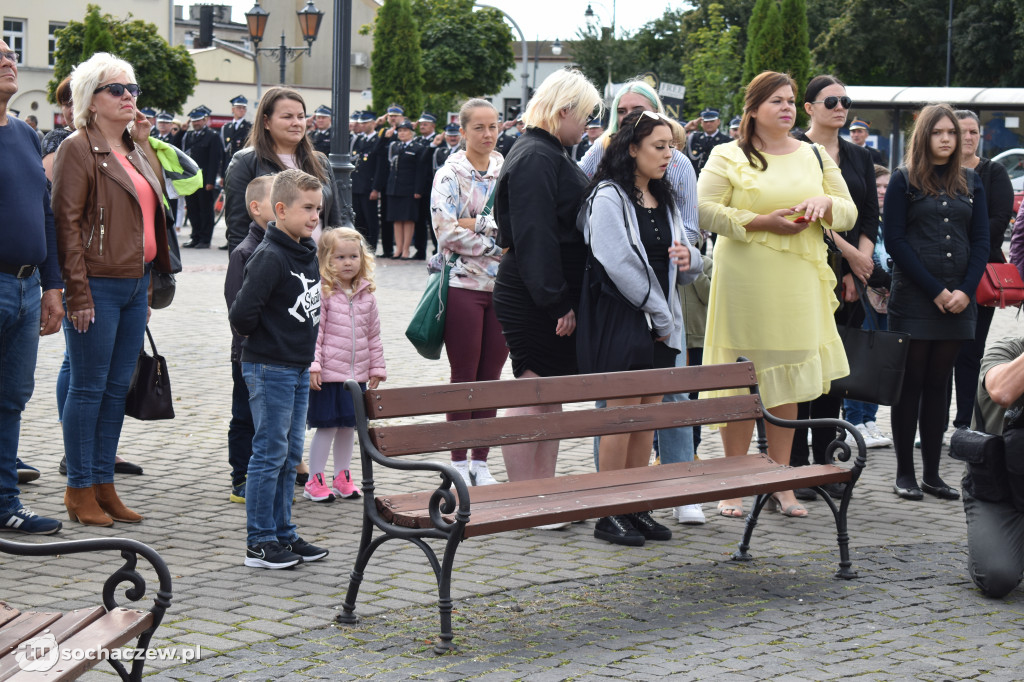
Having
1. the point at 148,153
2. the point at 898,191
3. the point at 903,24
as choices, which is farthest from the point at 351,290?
the point at 903,24

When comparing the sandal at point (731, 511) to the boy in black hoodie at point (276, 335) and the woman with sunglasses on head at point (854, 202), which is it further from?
the boy in black hoodie at point (276, 335)

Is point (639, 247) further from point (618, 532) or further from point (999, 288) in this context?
point (999, 288)

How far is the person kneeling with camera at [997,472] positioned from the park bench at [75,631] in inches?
133

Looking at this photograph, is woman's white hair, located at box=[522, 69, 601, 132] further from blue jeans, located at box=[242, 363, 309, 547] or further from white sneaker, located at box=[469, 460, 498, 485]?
white sneaker, located at box=[469, 460, 498, 485]

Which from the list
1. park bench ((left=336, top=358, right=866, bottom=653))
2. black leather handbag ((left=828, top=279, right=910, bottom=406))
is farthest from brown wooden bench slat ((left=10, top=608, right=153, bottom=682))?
black leather handbag ((left=828, top=279, right=910, bottom=406))

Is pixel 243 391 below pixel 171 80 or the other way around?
below

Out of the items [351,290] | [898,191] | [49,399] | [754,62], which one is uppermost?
[754,62]

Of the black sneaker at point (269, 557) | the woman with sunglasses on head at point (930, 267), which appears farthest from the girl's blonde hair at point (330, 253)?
the woman with sunglasses on head at point (930, 267)

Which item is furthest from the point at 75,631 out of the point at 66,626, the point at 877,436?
the point at 877,436

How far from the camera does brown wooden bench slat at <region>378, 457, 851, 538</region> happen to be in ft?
15.2

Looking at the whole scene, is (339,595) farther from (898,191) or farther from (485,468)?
(898,191)

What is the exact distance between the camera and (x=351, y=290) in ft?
21.8

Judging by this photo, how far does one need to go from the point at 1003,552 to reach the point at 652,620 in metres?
1.49

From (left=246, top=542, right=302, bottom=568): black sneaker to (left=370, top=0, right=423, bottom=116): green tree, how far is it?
34967 millimetres
